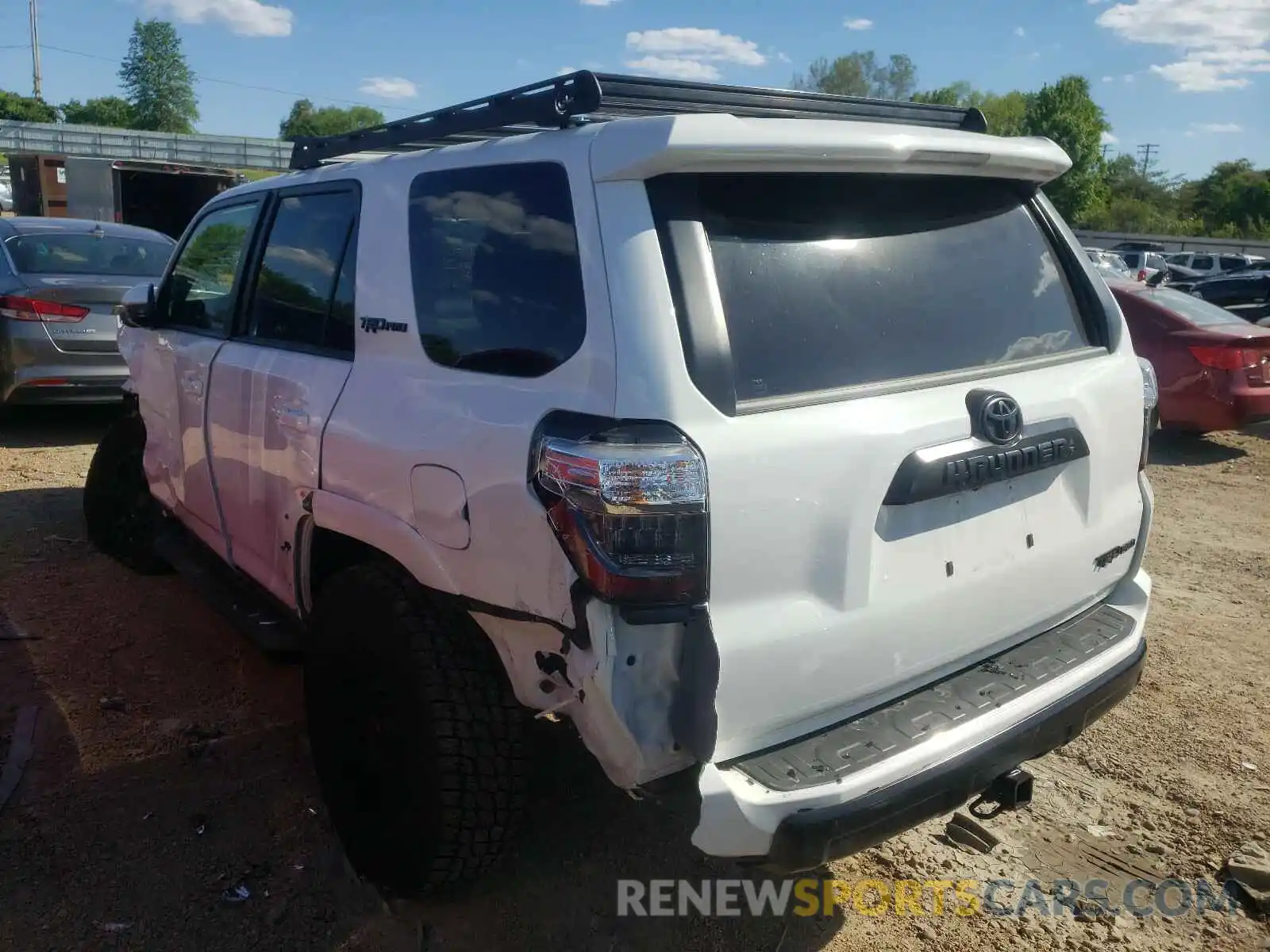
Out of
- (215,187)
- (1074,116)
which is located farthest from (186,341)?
(1074,116)

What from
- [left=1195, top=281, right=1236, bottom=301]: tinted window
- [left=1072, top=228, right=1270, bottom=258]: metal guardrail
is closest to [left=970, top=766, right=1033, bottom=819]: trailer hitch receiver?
[left=1195, top=281, right=1236, bottom=301]: tinted window

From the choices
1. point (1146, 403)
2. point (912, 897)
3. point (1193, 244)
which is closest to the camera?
point (912, 897)

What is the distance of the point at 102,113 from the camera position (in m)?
97.3

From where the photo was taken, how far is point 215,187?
17641 millimetres

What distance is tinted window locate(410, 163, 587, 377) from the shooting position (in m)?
2.30

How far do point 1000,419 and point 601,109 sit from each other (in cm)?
124

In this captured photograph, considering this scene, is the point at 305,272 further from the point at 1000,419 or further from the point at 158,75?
the point at 158,75

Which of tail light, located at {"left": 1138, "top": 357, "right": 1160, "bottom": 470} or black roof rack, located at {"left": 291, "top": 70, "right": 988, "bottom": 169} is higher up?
black roof rack, located at {"left": 291, "top": 70, "right": 988, "bottom": 169}

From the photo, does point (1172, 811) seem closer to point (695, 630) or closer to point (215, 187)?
point (695, 630)

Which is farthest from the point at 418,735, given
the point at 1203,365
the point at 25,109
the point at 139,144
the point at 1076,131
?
the point at 25,109

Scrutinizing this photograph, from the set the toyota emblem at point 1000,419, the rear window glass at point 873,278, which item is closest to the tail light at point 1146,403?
the rear window glass at point 873,278

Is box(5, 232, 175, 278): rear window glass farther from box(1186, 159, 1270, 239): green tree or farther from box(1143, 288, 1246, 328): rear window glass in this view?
box(1186, 159, 1270, 239): green tree

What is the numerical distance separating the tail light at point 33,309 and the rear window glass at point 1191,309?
877 cm

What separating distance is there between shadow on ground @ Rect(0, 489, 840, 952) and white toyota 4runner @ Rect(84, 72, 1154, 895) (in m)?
0.28
